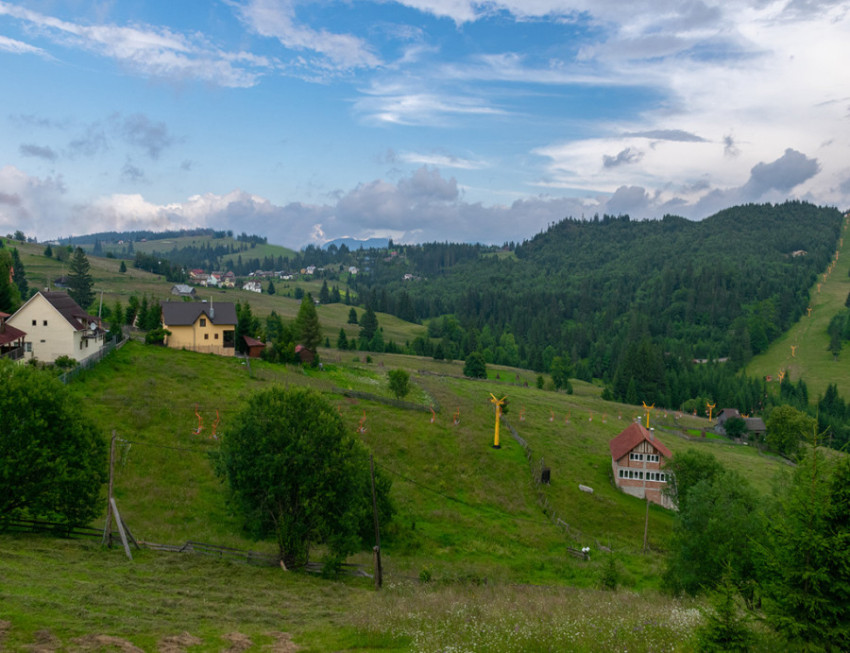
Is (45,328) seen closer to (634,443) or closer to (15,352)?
(15,352)

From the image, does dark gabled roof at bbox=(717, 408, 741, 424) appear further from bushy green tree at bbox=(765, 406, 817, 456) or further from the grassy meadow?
the grassy meadow

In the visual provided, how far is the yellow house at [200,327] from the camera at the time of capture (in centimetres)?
6788

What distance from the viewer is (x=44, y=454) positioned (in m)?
26.4

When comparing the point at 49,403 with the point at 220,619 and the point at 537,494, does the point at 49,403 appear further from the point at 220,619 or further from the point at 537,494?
the point at 537,494

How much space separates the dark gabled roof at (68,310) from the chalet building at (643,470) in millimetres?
55427

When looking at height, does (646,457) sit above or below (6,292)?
below

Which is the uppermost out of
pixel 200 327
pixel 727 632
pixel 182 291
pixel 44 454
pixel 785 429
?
pixel 182 291

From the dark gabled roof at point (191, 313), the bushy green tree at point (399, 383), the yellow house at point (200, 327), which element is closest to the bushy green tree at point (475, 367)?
the bushy green tree at point (399, 383)

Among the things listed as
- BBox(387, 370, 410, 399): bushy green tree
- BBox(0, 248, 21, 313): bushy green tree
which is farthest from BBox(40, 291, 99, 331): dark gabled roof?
BBox(387, 370, 410, 399): bushy green tree

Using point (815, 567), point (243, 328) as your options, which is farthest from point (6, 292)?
point (815, 567)

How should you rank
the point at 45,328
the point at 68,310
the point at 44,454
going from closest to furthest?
the point at 44,454 → the point at 45,328 → the point at 68,310

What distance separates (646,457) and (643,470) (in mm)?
1337

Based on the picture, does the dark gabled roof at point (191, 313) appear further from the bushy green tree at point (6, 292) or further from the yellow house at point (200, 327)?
the bushy green tree at point (6, 292)

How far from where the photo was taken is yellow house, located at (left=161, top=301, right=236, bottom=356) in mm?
67875
